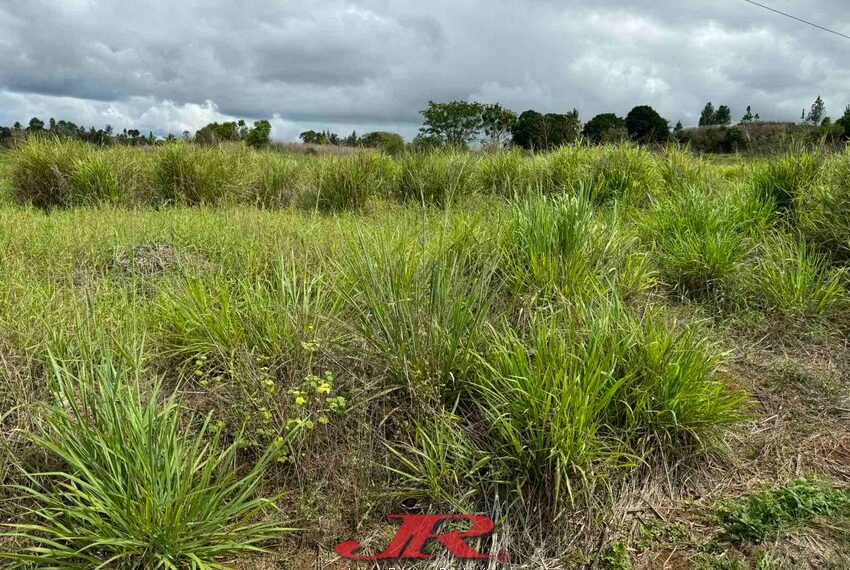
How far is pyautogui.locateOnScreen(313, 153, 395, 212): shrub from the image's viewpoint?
7289 millimetres

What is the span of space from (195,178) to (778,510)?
22.7 feet

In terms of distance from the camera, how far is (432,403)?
2748 mm

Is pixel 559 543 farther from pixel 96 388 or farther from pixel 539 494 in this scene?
pixel 96 388

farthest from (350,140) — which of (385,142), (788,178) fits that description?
(788,178)

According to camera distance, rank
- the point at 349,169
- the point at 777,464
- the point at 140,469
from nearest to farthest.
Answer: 1. the point at 140,469
2. the point at 777,464
3. the point at 349,169

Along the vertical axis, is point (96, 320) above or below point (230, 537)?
above

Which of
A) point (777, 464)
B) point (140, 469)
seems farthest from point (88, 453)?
point (777, 464)

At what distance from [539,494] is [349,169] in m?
5.68

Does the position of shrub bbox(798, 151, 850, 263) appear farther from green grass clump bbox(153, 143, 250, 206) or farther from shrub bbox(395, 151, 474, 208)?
green grass clump bbox(153, 143, 250, 206)

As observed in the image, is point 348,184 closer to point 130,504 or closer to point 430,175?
point 430,175

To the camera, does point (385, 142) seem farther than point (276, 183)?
Yes

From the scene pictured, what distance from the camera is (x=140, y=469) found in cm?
207

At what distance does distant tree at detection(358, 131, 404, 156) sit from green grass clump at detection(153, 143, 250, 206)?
2523 millimetres

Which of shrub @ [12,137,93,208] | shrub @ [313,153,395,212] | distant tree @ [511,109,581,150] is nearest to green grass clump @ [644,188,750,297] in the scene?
distant tree @ [511,109,581,150]
